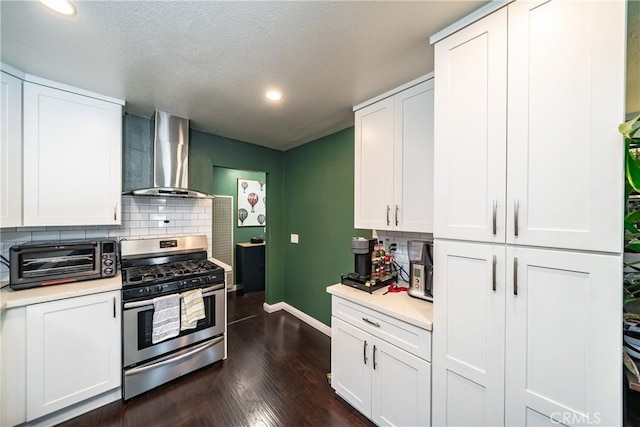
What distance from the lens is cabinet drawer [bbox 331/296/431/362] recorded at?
1449 millimetres

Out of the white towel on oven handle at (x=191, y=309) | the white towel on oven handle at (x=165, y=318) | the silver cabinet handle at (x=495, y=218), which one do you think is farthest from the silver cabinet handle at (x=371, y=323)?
the white towel on oven handle at (x=165, y=318)

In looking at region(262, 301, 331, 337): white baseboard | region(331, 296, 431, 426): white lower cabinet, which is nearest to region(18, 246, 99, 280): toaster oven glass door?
region(331, 296, 431, 426): white lower cabinet

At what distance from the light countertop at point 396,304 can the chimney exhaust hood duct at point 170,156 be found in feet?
6.33

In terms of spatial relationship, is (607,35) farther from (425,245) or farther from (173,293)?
(173,293)

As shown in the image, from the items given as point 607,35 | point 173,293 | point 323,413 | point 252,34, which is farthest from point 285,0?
point 323,413

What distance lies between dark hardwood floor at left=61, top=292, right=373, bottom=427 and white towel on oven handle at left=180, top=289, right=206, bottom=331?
0.53 m

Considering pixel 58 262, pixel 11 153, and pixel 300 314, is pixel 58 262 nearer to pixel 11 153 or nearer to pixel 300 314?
pixel 11 153

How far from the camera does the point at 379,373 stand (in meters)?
1.67

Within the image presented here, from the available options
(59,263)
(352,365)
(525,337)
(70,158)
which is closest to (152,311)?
(59,263)

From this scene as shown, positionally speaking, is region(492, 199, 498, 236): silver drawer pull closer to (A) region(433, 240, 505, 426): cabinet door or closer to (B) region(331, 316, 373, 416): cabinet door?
(A) region(433, 240, 505, 426): cabinet door

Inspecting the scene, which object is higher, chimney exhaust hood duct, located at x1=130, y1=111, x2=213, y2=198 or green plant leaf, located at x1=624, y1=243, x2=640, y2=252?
chimney exhaust hood duct, located at x1=130, y1=111, x2=213, y2=198

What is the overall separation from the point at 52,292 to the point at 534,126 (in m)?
3.04

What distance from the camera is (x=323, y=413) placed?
1.84 meters

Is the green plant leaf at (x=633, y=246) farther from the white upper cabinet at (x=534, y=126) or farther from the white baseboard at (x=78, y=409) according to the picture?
the white baseboard at (x=78, y=409)
